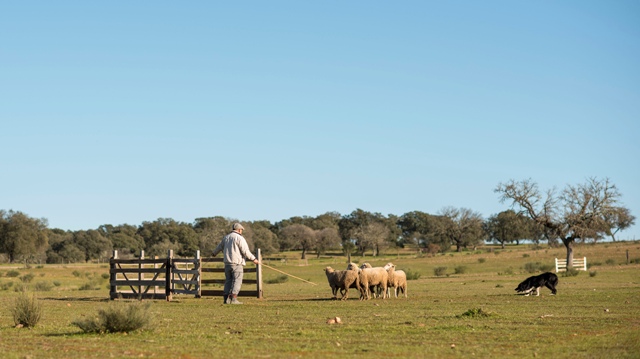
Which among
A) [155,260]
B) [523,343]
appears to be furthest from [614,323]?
[155,260]

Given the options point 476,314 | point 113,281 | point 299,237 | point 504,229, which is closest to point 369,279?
point 476,314

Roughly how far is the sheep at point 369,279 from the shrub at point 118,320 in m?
10.1

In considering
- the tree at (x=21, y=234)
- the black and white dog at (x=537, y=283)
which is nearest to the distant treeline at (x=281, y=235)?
the tree at (x=21, y=234)

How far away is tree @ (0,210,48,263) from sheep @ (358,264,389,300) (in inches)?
3135

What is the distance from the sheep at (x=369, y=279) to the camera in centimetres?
2269

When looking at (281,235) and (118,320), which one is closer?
(118,320)

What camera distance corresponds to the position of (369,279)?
22844 mm

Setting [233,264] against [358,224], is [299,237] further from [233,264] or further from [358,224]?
[233,264]

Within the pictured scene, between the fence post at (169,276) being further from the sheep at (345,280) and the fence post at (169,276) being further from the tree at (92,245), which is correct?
the tree at (92,245)

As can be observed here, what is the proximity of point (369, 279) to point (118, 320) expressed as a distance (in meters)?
10.8

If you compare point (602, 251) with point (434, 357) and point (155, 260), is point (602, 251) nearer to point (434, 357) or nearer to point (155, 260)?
point (155, 260)

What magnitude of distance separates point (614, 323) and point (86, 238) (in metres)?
122

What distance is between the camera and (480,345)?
11680mm

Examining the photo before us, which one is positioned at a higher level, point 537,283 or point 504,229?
point 504,229
